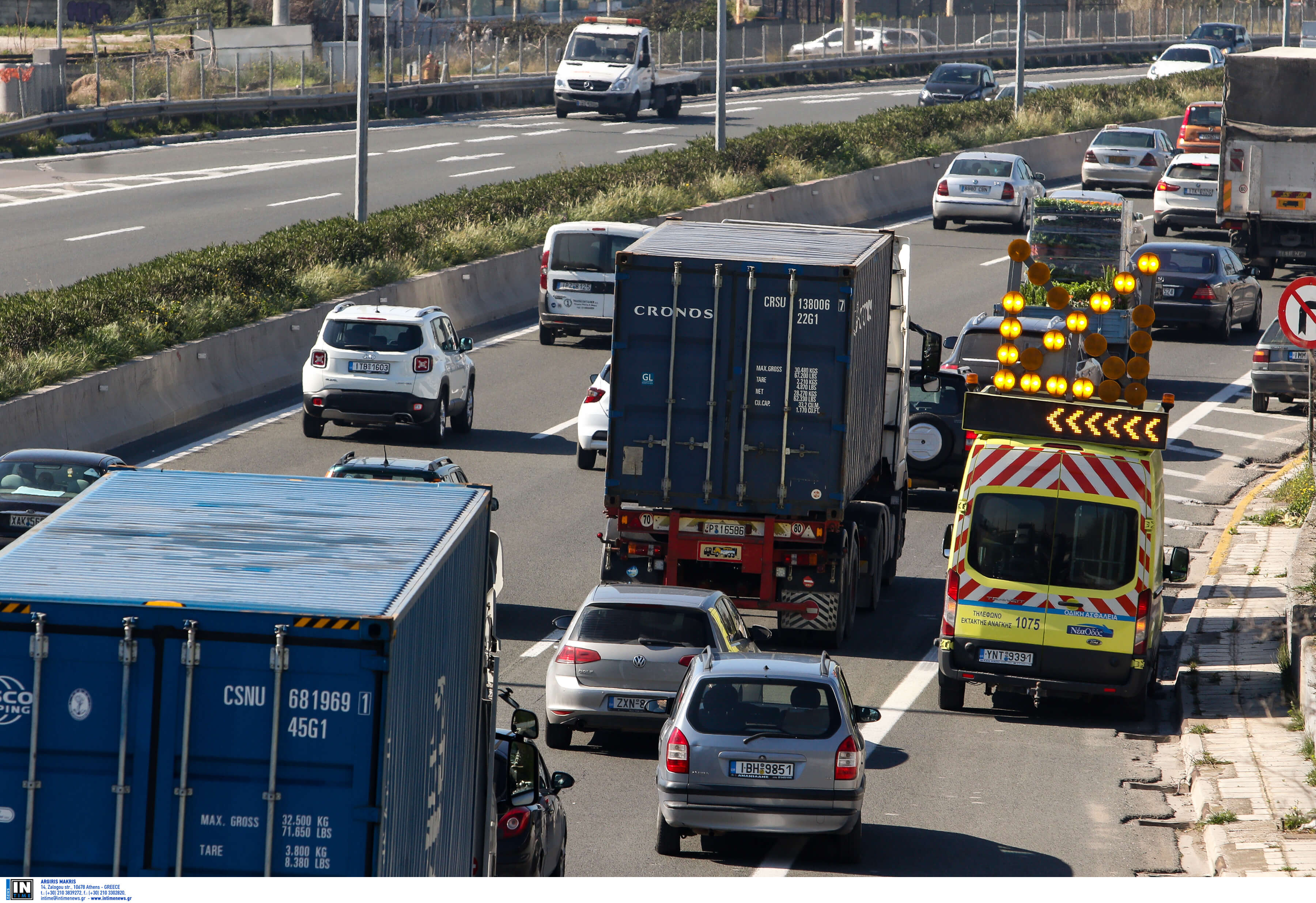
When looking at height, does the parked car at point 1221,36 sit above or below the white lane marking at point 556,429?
above

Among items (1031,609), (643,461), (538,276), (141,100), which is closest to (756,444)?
(643,461)

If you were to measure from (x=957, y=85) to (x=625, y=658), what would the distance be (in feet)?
178

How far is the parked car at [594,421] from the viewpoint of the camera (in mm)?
24547

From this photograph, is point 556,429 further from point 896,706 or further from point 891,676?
point 896,706

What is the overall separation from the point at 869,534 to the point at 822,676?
23.4 ft

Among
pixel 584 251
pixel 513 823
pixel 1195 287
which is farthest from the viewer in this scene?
pixel 1195 287

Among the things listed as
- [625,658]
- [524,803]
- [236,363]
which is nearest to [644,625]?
[625,658]

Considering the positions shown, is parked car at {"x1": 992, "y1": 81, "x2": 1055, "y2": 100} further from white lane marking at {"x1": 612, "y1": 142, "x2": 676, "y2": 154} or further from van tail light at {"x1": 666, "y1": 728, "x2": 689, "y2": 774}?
van tail light at {"x1": 666, "y1": 728, "x2": 689, "y2": 774}

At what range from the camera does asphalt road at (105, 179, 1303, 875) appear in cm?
1278

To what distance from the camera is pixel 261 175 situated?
45.3 meters

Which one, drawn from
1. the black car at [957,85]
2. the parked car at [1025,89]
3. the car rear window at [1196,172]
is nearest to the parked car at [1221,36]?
the parked car at [1025,89]

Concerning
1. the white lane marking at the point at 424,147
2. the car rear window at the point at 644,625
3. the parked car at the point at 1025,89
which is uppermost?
the parked car at the point at 1025,89

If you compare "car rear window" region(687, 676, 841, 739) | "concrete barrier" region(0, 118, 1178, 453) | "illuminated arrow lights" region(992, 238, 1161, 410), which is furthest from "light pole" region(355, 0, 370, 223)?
"car rear window" region(687, 676, 841, 739)

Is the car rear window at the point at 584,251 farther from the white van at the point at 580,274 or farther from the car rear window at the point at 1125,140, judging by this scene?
the car rear window at the point at 1125,140
